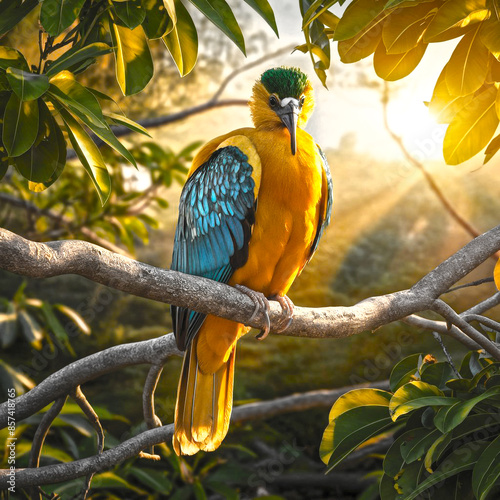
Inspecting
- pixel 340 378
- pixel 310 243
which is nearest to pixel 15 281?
pixel 340 378

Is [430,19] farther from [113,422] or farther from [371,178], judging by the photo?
[113,422]

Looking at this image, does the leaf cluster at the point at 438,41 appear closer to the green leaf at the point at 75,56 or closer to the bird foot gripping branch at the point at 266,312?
the green leaf at the point at 75,56

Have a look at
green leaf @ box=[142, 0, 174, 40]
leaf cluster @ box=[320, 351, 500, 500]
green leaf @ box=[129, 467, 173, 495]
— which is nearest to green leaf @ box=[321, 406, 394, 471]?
leaf cluster @ box=[320, 351, 500, 500]

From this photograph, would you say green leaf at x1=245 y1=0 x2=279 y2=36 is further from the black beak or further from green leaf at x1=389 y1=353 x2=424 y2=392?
green leaf at x1=389 y1=353 x2=424 y2=392

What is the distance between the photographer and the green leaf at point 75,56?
3.86ft

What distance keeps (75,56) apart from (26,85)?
0.18 metres

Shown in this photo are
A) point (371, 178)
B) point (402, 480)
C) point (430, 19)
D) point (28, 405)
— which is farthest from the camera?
point (371, 178)

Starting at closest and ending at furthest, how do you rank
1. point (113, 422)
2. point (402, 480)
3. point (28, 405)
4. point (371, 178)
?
1. point (402, 480)
2. point (28, 405)
3. point (113, 422)
4. point (371, 178)

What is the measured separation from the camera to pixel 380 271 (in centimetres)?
416

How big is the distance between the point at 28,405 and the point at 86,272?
0.96m

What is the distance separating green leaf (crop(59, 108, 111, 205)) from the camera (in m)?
1.20

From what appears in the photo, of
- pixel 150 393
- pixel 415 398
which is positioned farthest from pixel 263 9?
pixel 150 393

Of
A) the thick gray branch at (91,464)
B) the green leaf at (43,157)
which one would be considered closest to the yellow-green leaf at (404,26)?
the green leaf at (43,157)

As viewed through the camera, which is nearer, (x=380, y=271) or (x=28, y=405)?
(x=28, y=405)
